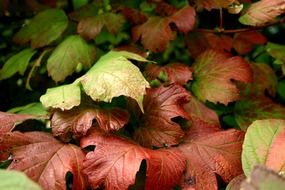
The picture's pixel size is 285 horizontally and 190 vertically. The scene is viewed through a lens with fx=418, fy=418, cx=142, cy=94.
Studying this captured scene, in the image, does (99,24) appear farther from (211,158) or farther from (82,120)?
(211,158)

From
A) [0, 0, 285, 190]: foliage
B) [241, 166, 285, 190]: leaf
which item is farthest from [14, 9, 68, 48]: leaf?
[241, 166, 285, 190]: leaf

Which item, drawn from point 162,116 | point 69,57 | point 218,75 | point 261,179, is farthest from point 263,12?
point 261,179

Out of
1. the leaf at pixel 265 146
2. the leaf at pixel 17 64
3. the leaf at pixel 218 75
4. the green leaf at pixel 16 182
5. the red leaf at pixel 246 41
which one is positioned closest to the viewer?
the green leaf at pixel 16 182

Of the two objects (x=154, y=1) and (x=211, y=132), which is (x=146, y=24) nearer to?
(x=154, y=1)

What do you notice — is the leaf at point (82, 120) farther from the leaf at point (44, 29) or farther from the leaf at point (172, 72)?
the leaf at point (44, 29)

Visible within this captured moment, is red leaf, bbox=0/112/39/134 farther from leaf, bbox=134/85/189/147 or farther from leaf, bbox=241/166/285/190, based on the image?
leaf, bbox=241/166/285/190

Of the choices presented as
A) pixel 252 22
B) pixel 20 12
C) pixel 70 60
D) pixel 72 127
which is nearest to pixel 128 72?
pixel 72 127

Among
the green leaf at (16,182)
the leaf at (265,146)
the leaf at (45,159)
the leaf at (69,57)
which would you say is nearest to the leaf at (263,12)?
the leaf at (265,146)
